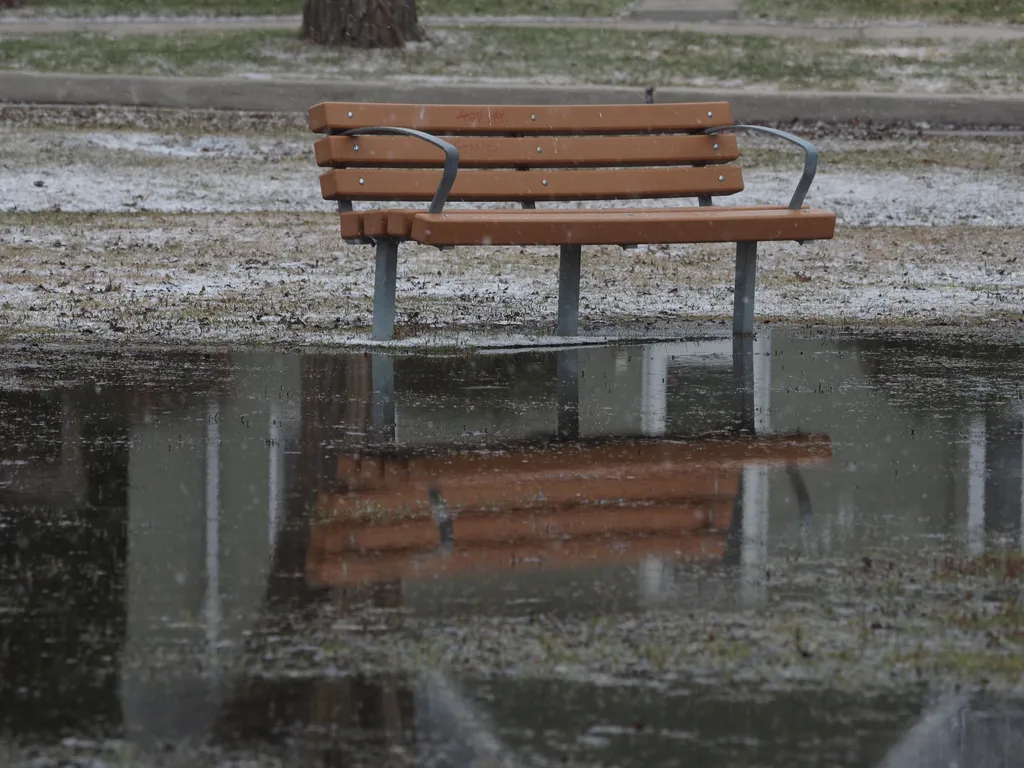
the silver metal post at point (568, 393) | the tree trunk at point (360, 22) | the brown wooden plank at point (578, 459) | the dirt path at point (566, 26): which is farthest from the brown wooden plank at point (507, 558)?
the dirt path at point (566, 26)

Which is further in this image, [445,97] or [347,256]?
[445,97]

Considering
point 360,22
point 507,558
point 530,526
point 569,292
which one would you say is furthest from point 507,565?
point 360,22

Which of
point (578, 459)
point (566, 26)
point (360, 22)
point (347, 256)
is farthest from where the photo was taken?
point (566, 26)

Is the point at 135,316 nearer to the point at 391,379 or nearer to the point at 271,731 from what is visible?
the point at 391,379

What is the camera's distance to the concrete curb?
603 inches

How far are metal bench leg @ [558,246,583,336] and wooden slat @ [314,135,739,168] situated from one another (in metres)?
0.47

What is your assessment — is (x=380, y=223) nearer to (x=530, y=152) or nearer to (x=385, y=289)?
(x=385, y=289)

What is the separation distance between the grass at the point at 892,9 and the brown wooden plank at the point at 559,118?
14864 mm

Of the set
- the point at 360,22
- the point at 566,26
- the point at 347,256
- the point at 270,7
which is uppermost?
the point at 270,7

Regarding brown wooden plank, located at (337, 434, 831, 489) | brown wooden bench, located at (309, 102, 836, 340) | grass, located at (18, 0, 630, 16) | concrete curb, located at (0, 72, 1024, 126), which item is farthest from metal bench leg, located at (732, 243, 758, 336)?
grass, located at (18, 0, 630, 16)

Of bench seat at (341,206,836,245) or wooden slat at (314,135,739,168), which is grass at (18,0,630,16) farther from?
bench seat at (341,206,836,245)

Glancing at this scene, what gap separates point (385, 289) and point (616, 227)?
95 cm

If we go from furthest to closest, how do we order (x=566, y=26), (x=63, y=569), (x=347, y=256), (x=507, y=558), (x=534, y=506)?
(x=566, y=26) < (x=347, y=256) < (x=534, y=506) < (x=507, y=558) < (x=63, y=569)

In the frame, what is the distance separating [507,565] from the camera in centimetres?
437
